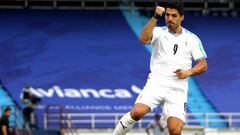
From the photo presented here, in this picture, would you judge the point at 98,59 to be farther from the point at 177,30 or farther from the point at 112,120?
the point at 177,30

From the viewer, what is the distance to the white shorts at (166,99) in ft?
29.5

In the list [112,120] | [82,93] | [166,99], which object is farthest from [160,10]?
[82,93]

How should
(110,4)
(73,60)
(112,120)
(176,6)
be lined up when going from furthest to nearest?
1. (110,4)
2. (73,60)
3. (112,120)
4. (176,6)

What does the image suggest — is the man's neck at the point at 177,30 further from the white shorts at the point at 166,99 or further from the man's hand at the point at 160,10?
the white shorts at the point at 166,99

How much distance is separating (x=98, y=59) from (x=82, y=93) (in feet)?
5.82

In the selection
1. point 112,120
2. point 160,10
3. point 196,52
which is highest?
point 160,10

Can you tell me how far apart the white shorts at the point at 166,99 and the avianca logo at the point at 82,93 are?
57.2 feet

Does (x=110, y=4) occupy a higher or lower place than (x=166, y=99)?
lower

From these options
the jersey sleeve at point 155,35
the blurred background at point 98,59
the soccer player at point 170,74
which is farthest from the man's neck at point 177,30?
the blurred background at point 98,59

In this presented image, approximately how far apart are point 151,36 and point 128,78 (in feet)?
60.2

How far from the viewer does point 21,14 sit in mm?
28359

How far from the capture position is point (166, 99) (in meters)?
9.02

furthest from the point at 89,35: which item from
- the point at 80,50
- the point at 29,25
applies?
the point at 29,25

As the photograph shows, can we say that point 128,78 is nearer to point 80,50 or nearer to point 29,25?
point 80,50
